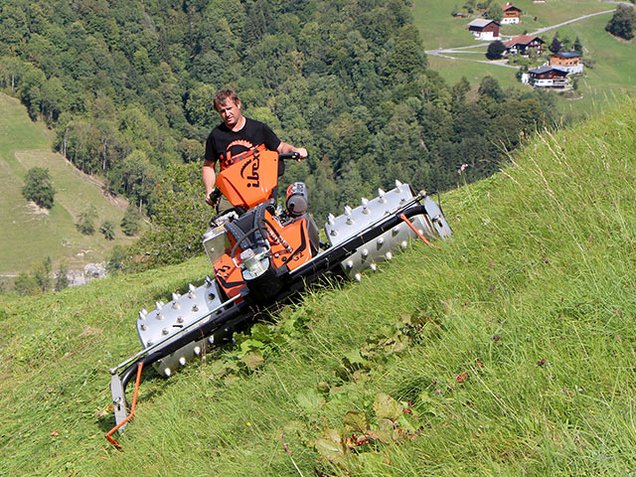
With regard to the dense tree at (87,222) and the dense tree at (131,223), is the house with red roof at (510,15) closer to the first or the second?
the dense tree at (131,223)

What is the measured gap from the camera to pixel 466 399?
3.60m

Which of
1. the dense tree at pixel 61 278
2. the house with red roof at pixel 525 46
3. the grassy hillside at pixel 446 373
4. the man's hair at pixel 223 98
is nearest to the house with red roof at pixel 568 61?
the house with red roof at pixel 525 46

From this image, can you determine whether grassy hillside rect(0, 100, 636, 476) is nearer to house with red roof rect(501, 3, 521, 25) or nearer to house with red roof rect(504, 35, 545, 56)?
house with red roof rect(504, 35, 545, 56)

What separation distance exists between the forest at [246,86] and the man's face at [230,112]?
3979 inches

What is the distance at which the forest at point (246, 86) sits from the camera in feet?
429

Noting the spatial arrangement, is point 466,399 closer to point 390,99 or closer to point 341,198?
point 341,198

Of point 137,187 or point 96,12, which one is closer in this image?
point 137,187

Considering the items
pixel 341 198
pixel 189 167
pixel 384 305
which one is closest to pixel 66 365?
pixel 384 305

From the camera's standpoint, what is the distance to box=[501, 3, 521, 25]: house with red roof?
182 m

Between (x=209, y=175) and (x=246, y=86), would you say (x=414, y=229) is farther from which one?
(x=246, y=86)

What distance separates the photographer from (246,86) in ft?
559

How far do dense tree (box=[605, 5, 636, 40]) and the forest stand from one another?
35.0 meters

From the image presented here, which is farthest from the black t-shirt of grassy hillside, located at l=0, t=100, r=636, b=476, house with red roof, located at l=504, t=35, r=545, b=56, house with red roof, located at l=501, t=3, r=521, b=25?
house with red roof, located at l=501, t=3, r=521, b=25

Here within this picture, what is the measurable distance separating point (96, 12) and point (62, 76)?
75.9ft
